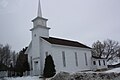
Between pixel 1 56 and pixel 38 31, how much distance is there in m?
27.0

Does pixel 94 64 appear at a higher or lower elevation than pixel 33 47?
lower

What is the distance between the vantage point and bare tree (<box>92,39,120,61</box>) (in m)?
50.2

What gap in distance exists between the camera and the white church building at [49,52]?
25.5 meters

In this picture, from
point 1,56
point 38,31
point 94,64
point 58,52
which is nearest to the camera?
point 58,52

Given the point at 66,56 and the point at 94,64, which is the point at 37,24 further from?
the point at 94,64

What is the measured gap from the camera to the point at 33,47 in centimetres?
2884

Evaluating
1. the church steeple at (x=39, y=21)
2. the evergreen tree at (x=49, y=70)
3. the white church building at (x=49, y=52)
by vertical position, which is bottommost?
the evergreen tree at (x=49, y=70)

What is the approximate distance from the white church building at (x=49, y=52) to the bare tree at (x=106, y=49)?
21.6 metres

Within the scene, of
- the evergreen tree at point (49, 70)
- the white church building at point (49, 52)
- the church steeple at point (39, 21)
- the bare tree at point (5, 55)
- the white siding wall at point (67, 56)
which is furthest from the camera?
the bare tree at point (5, 55)

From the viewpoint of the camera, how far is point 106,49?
168 ft

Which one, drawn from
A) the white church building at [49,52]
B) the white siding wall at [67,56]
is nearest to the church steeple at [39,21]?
the white church building at [49,52]

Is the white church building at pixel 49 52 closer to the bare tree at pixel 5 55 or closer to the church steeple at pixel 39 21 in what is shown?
the church steeple at pixel 39 21

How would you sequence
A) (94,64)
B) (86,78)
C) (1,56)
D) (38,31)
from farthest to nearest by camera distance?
(1,56) < (94,64) < (38,31) < (86,78)

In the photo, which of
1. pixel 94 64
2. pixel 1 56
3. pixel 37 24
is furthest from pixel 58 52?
pixel 1 56
